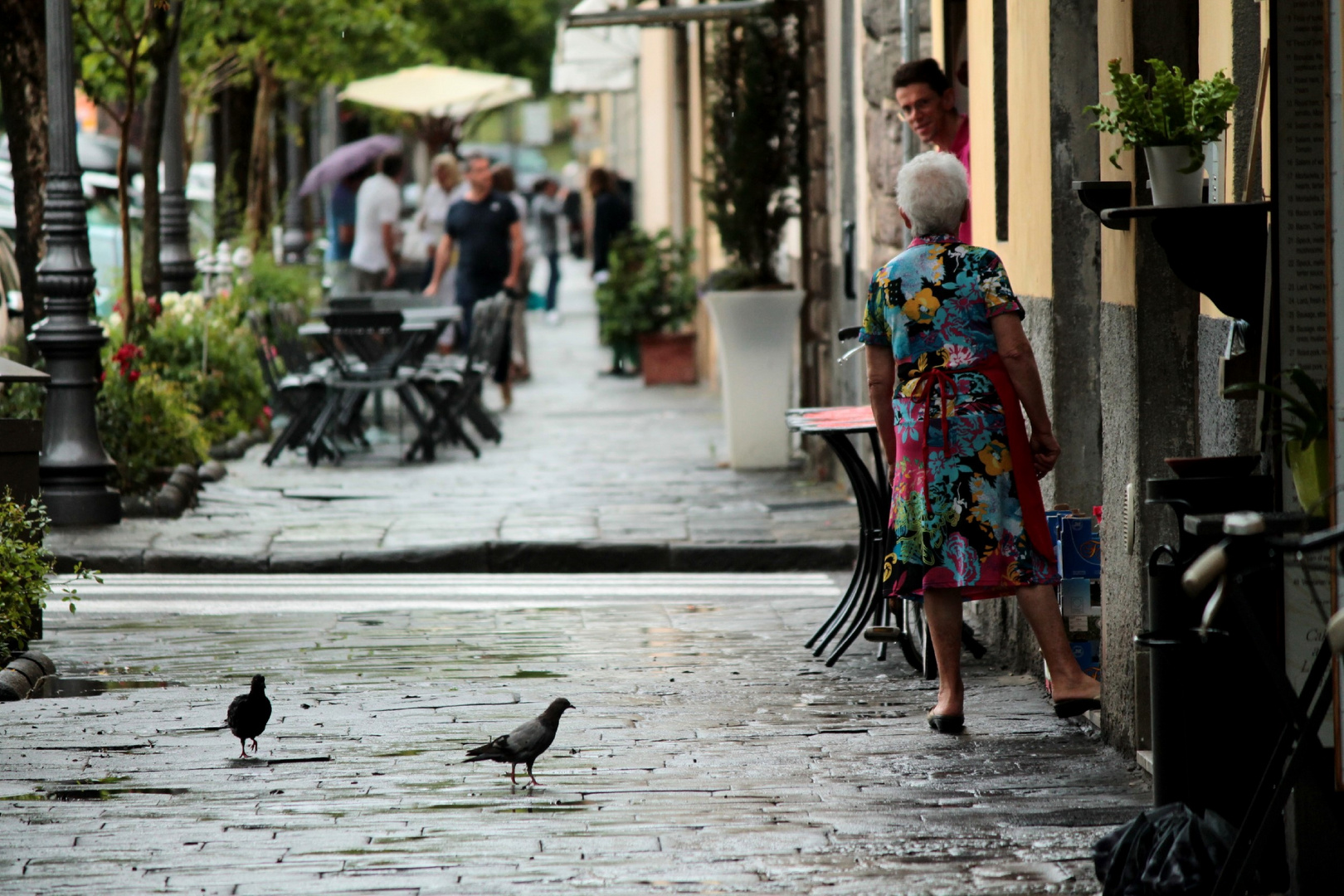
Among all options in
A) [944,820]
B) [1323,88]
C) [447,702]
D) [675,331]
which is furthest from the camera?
[675,331]

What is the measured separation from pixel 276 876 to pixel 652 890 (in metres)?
0.92

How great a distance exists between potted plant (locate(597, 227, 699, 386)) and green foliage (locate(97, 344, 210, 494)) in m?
8.95

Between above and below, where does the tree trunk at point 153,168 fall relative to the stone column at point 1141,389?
above

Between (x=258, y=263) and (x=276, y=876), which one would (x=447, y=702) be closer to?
(x=276, y=876)

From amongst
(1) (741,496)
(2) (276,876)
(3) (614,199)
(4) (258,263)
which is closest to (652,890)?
(2) (276,876)

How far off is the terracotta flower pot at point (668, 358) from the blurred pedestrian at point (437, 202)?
8.48ft

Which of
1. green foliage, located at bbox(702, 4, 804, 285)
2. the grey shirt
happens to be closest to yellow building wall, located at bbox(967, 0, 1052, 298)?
green foliage, located at bbox(702, 4, 804, 285)

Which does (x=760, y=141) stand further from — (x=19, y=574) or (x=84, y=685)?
(x=84, y=685)

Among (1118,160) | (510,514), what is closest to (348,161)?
(510,514)

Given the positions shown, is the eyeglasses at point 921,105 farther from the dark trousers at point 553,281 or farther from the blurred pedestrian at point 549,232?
the dark trousers at point 553,281

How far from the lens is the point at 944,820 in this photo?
5246 mm

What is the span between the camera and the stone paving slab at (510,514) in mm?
10367

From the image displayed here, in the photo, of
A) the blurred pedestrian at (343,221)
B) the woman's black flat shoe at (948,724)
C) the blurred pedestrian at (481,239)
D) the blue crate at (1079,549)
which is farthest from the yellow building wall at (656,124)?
the woman's black flat shoe at (948,724)

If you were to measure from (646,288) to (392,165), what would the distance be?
298 centimetres
